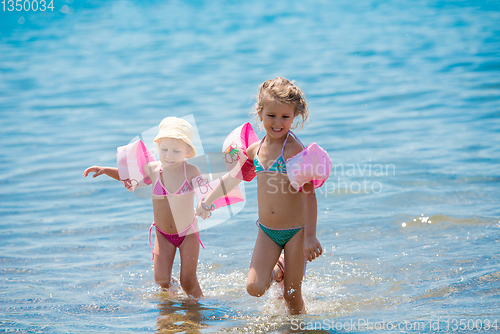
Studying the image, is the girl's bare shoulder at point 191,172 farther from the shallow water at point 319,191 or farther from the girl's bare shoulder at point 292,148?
the shallow water at point 319,191

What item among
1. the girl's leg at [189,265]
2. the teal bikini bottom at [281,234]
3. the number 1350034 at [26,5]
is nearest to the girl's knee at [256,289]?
the teal bikini bottom at [281,234]

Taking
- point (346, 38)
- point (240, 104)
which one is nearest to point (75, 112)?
point (240, 104)

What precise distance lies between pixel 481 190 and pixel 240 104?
870 cm

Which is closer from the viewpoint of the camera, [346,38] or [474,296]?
[474,296]

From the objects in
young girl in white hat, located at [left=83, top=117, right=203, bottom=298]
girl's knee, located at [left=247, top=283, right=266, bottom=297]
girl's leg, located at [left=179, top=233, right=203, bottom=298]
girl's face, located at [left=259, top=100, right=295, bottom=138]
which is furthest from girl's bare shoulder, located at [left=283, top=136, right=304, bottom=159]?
girl's leg, located at [left=179, top=233, right=203, bottom=298]

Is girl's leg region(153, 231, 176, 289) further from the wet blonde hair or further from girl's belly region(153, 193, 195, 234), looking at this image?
the wet blonde hair

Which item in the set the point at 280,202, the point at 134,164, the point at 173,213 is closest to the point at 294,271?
the point at 280,202

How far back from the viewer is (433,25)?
26.0 meters

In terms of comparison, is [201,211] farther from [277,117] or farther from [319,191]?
[319,191]

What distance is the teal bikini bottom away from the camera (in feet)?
14.6

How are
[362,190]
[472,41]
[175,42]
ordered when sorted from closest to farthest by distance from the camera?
[362,190] < [472,41] < [175,42]

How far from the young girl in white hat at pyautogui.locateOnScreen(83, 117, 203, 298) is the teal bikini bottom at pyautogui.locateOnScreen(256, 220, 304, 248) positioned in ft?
2.87

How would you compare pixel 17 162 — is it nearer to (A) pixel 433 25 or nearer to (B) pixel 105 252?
(B) pixel 105 252

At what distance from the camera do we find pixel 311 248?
4.12 meters
